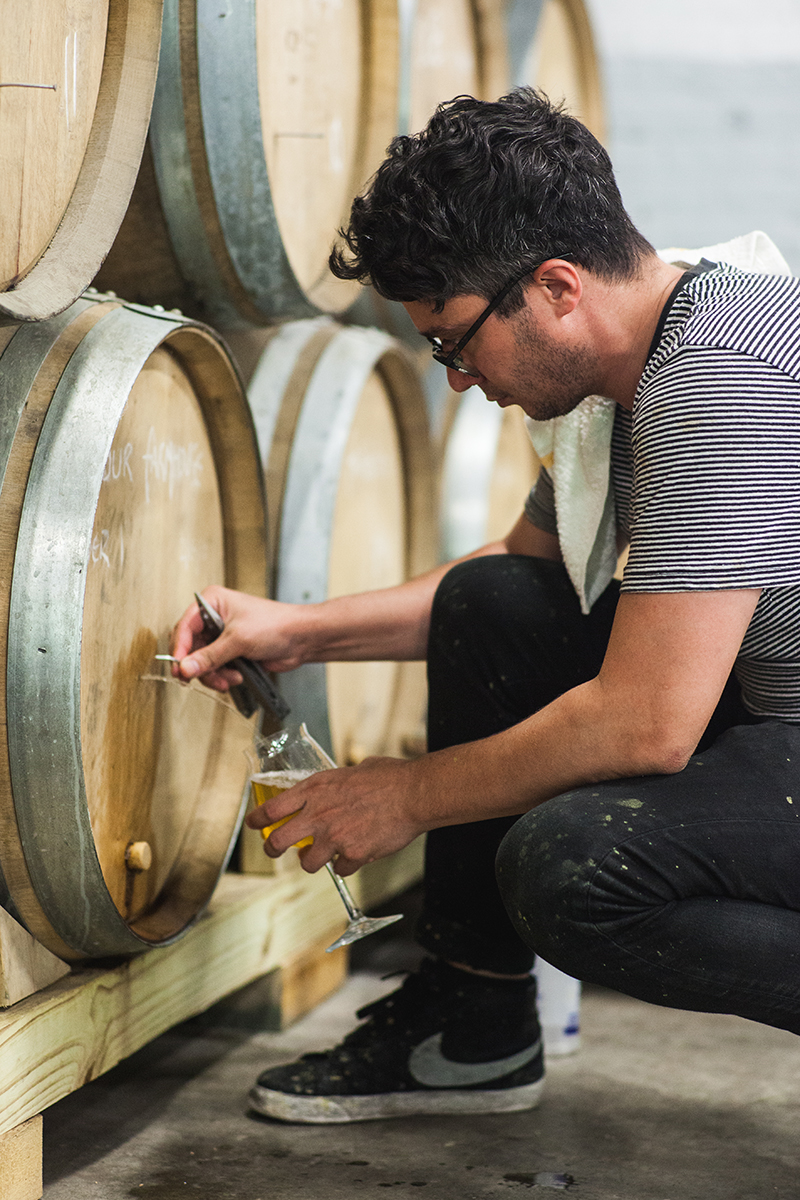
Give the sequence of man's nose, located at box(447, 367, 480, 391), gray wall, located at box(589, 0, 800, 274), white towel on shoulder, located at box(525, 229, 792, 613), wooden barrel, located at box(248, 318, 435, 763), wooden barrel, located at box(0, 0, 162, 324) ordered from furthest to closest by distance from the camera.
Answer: gray wall, located at box(589, 0, 800, 274) → wooden barrel, located at box(248, 318, 435, 763) → white towel on shoulder, located at box(525, 229, 792, 613) → man's nose, located at box(447, 367, 480, 391) → wooden barrel, located at box(0, 0, 162, 324)

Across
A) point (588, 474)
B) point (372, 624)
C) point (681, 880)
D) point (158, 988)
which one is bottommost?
point (158, 988)

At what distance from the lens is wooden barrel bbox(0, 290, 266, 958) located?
3.82 feet

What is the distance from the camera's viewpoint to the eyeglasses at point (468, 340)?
4.24 ft

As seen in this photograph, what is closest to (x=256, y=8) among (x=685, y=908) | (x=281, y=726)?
(x=281, y=726)

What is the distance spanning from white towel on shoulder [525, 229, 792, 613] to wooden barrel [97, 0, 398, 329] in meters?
0.44

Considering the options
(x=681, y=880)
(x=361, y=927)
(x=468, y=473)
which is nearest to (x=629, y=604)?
(x=681, y=880)

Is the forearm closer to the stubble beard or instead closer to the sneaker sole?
the stubble beard

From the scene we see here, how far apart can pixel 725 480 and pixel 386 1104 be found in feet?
3.02

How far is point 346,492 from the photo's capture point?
1.99 m

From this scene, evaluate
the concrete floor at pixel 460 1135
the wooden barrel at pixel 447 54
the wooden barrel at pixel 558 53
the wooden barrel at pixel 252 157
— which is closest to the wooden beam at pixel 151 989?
the concrete floor at pixel 460 1135

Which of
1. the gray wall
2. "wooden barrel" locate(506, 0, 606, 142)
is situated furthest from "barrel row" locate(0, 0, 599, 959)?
the gray wall

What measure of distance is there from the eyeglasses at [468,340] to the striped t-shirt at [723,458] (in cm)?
19

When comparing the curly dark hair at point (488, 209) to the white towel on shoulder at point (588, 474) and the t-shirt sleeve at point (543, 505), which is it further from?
the t-shirt sleeve at point (543, 505)

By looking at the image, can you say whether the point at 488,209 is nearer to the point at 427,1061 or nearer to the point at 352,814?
the point at 352,814
